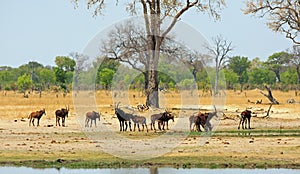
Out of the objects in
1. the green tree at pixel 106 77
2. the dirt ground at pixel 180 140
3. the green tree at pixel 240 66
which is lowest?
the dirt ground at pixel 180 140

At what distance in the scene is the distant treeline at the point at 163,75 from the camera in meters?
37.5

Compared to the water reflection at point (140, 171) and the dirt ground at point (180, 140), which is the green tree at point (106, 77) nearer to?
the dirt ground at point (180, 140)

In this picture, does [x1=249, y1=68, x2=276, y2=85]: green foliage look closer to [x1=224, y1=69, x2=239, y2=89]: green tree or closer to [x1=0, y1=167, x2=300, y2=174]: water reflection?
[x1=224, y1=69, x2=239, y2=89]: green tree

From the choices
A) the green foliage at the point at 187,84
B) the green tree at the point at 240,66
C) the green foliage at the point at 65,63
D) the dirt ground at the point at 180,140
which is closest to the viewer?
the dirt ground at the point at 180,140

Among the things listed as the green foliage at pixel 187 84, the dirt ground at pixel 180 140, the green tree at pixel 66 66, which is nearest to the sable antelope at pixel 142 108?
the dirt ground at pixel 180 140

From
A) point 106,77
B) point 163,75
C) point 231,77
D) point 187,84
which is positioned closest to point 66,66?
point 231,77

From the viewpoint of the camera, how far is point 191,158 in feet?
64.5

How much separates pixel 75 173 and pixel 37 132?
11432 millimetres

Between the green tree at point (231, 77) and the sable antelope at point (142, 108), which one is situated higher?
the green tree at point (231, 77)

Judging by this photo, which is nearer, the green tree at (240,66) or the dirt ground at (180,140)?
the dirt ground at (180,140)

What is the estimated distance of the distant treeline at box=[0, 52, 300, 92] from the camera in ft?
123

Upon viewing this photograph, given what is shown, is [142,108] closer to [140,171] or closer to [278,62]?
[140,171]

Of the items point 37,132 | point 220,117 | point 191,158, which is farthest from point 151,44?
point 191,158

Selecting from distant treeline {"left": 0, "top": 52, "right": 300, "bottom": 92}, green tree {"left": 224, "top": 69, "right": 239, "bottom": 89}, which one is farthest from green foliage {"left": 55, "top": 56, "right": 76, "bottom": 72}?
green tree {"left": 224, "top": 69, "right": 239, "bottom": 89}
